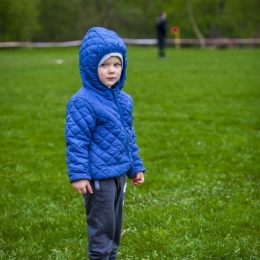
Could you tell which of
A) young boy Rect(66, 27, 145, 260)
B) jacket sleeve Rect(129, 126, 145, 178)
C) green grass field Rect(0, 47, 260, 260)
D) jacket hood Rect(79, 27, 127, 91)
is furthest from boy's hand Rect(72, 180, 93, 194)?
green grass field Rect(0, 47, 260, 260)

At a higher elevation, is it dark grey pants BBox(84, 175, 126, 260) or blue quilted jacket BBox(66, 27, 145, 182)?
blue quilted jacket BBox(66, 27, 145, 182)

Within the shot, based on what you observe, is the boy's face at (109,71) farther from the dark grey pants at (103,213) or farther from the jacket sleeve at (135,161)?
the dark grey pants at (103,213)

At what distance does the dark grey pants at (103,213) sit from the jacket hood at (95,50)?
0.61 m

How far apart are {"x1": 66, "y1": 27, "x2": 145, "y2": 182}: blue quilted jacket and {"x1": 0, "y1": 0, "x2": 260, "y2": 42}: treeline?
44.0 meters

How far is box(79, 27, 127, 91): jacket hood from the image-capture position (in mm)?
2943

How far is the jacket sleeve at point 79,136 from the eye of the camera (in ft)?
9.50

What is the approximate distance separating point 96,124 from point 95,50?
0.45 m

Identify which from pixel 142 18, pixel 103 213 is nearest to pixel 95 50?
pixel 103 213

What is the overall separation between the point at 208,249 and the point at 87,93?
1651 mm

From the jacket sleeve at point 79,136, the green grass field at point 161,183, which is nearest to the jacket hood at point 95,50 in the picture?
the jacket sleeve at point 79,136

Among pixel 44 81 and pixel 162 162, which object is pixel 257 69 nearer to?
pixel 44 81

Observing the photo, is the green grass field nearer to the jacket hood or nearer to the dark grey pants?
the dark grey pants

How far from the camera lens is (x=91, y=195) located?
304 cm

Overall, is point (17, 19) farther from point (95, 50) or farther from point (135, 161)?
point (95, 50)
